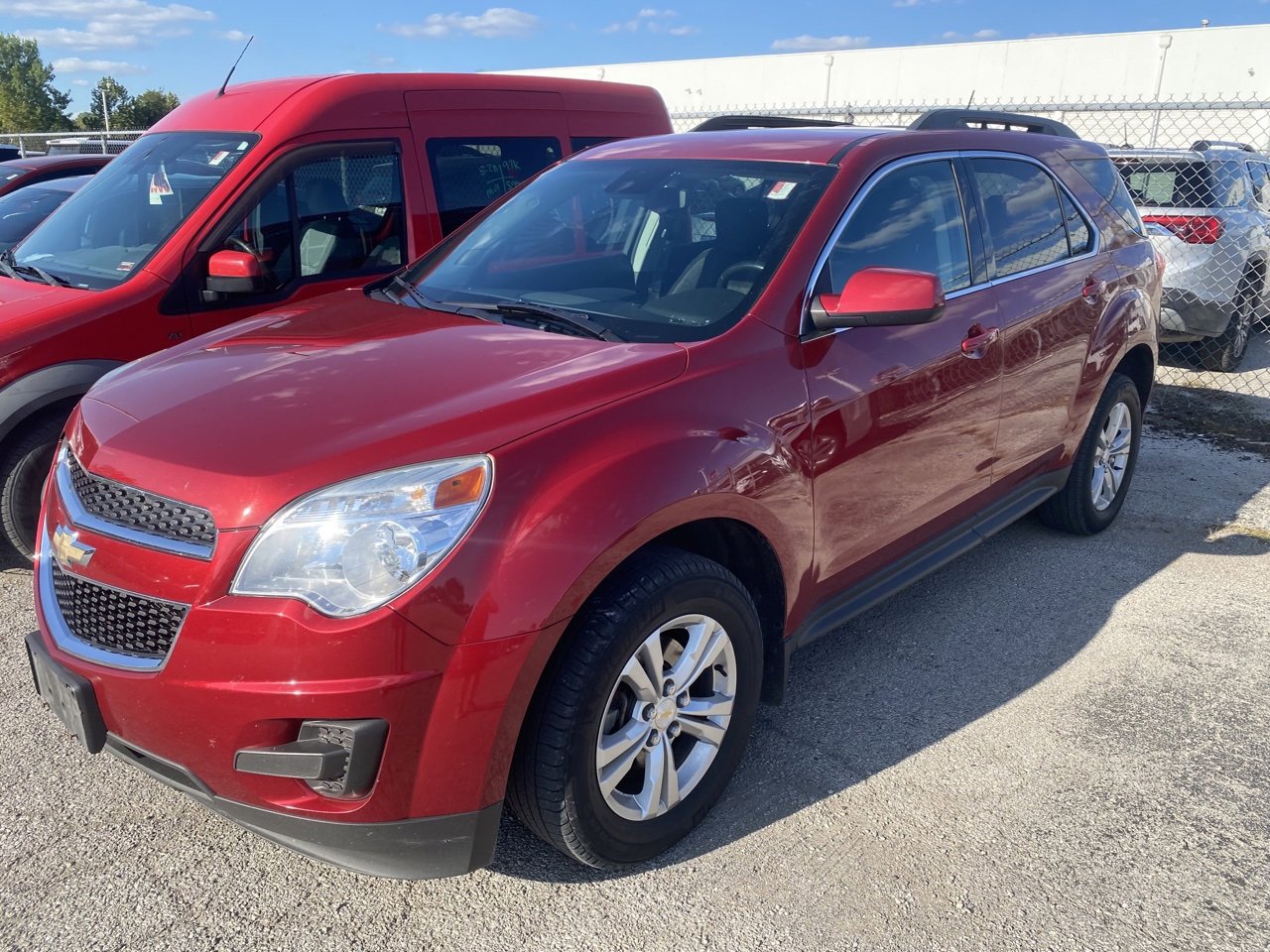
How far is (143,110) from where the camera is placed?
2670 inches

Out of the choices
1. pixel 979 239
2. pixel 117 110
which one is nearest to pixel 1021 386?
pixel 979 239

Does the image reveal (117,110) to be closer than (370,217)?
No

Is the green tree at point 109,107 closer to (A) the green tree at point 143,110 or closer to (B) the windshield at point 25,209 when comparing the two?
(A) the green tree at point 143,110

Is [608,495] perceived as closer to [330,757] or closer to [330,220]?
[330,757]

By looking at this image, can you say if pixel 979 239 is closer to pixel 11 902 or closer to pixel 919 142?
pixel 919 142

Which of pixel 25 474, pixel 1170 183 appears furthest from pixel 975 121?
pixel 1170 183

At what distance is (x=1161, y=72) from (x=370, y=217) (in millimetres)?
33796

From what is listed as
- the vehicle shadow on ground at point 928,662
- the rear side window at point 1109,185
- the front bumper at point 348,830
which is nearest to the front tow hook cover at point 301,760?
the front bumper at point 348,830

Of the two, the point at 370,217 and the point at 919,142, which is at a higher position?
the point at 919,142

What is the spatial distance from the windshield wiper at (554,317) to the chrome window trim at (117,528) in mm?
1195

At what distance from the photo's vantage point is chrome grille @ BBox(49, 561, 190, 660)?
2.29 m

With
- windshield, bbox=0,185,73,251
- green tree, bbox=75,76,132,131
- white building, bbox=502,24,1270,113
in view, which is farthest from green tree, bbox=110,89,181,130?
windshield, bbox=0,185,73,251

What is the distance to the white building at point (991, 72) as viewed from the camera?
31406 millimetres

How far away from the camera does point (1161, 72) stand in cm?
3200
